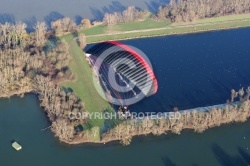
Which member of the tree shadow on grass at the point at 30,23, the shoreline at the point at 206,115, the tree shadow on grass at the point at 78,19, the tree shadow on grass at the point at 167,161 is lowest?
the tree shadow on grass at the point at 167,161

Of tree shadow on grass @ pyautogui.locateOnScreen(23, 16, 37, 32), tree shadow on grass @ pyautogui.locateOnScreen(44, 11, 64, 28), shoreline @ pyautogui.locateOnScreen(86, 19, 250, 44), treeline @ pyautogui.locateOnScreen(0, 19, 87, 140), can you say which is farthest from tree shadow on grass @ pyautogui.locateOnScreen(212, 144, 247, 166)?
tree shadow on grass @ pyautogui.locateOnScreen(44, 11, 64, 28)

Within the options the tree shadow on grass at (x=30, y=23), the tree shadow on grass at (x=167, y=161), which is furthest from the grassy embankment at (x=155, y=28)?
the tree shadow on grass at (x=167, y=161)

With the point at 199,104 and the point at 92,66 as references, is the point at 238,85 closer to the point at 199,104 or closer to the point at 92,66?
the point at 199,104

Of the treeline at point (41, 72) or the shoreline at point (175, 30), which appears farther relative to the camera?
the shoreline at point (175, 30)

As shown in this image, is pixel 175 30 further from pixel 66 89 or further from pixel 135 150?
pixel 135 150

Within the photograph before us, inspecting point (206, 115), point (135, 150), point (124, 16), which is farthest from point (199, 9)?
point (135, 150)

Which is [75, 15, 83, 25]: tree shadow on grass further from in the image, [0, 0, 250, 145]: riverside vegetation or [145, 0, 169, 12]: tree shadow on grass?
[145, 0, 169, 12]: tree shadow on grass

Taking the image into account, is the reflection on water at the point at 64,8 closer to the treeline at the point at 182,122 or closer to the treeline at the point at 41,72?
the treeline at the point at 41,72
